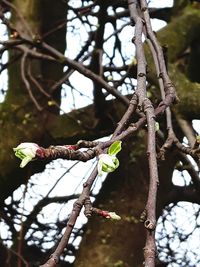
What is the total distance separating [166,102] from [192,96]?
104cm

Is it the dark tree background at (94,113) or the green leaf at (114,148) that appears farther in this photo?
the dark tree background at (94,113)

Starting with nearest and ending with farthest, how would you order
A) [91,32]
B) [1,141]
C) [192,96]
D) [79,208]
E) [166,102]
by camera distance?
[79,208] → [166,102] → [192,96] → [1,141] → [91,32]

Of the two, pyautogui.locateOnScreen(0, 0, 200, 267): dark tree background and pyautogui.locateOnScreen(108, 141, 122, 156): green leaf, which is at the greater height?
pyautogui.locateOnScreen(0, 0, 200, 267): dark tree background

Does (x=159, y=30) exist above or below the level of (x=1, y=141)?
above

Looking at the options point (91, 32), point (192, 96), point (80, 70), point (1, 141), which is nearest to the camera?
point (192, 96)

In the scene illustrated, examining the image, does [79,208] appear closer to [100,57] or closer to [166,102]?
[166,102]

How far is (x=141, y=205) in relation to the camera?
3250 mm

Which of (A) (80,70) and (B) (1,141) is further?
(B) (1,141)

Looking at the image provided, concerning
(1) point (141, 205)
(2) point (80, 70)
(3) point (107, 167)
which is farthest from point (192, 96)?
(3) point (107, 167)

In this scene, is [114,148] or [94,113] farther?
[94,113]

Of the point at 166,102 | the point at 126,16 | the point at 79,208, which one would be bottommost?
the point at 79,208

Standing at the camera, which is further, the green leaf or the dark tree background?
the dark tree background

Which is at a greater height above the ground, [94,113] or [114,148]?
[94,113]

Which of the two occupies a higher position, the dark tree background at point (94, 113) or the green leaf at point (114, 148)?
the dark tree background at point (94, 113)
